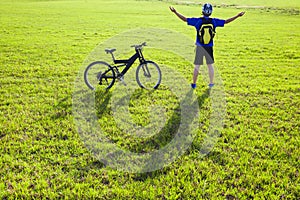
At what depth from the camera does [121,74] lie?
22.9ft

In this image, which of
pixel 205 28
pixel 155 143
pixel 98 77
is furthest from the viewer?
pixel 98 77

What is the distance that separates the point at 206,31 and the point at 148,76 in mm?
2071

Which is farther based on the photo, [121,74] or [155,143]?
[121,74]

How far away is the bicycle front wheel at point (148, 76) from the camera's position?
278 inches

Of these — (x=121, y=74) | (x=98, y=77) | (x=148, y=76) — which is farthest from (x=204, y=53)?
(x=98, y=77)

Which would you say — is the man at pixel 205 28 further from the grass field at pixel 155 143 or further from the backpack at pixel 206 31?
the grass field at pixel 155 143

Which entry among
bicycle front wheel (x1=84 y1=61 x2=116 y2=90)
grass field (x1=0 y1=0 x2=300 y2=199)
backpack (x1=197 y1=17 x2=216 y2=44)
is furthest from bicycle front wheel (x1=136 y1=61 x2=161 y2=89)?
backpack (x1=197 y1=17 x2=216 y2=44)

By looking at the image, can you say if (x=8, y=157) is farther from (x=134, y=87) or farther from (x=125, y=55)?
(x=125, y=55)

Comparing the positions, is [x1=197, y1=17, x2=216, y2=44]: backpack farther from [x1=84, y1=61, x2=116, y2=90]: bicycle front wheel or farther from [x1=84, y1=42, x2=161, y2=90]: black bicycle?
[x1=84, y1=61, x2=116, y2=90]: bicycle front wheel

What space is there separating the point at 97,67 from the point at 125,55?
4067mm

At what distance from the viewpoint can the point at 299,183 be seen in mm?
3807

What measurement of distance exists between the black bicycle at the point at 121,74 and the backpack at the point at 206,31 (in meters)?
1.54

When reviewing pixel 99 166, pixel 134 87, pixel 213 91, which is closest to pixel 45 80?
pixel 134 87

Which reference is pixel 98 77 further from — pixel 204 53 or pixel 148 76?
pixel 204 53
